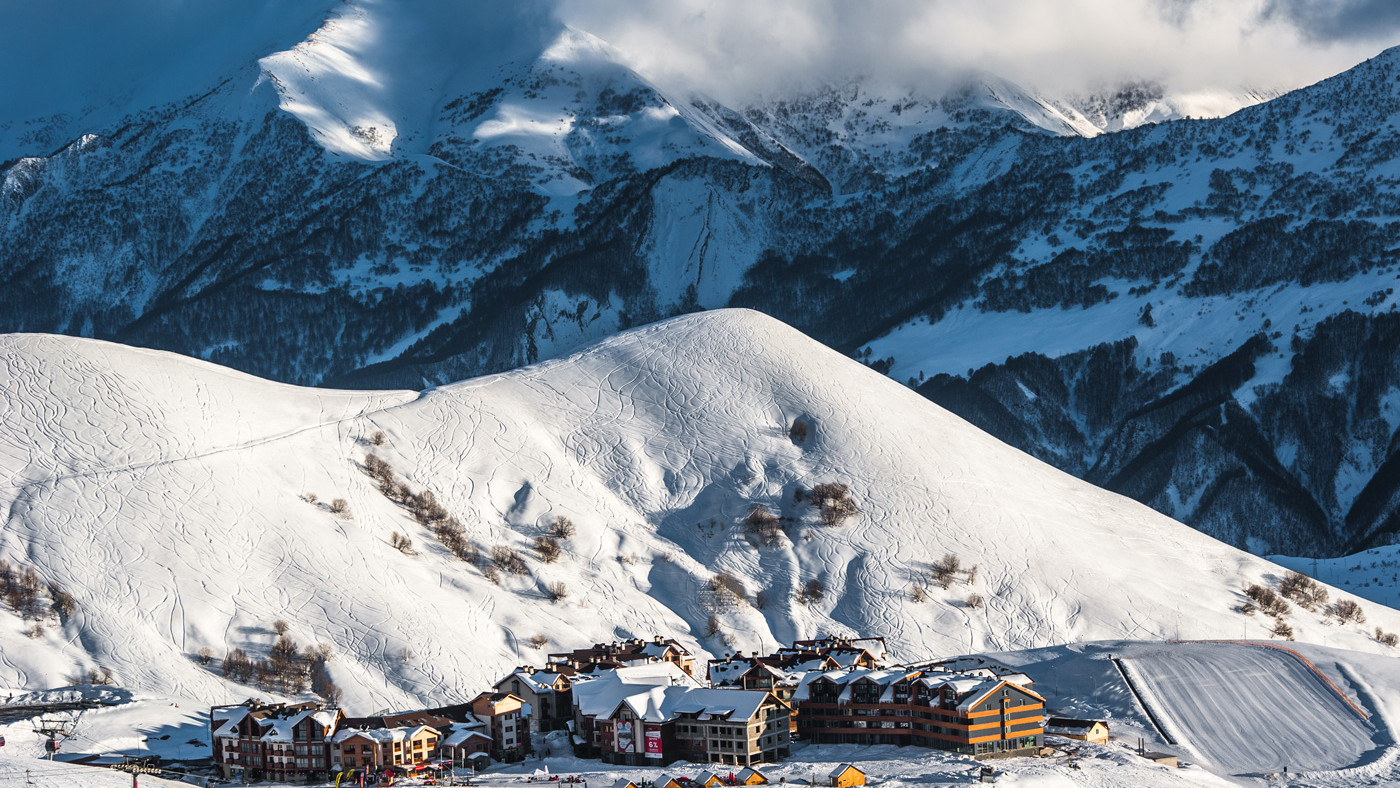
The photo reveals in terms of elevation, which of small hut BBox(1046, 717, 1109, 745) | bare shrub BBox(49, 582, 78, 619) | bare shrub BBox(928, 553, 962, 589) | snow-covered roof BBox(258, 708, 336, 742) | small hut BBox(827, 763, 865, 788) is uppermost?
bare shrub BBox(928, 553, 962, 589)

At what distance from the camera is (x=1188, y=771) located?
78.6 m

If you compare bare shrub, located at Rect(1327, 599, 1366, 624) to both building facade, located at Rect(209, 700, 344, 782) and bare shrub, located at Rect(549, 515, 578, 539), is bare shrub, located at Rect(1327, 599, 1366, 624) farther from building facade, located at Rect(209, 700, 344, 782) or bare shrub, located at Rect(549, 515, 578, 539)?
building facade, located at Rect(209, 700, 344, 782)

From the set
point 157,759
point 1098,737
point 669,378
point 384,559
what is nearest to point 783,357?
point 669,378

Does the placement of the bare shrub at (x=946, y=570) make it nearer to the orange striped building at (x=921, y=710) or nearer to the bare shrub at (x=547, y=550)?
the bare shrub at (x=547, y=550)

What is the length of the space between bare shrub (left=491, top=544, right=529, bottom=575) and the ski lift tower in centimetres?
3477

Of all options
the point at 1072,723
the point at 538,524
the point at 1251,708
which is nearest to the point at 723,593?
the point at 538,524

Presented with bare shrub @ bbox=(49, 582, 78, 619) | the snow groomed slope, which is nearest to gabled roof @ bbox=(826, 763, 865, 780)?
the snow groomed slope

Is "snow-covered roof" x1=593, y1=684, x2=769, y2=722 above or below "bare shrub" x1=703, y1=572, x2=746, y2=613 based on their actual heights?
below

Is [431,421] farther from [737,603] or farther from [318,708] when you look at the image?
[318,708]

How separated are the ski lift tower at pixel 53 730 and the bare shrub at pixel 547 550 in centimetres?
3750

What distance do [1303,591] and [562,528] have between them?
51.6 metres

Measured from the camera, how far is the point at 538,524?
386 ft

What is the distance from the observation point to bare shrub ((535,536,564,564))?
11344cm

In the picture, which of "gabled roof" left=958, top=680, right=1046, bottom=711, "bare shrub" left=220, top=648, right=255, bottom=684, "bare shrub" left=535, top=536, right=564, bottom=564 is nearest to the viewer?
"gabled roof" left=958, top=680, right=1046, bottom=711
